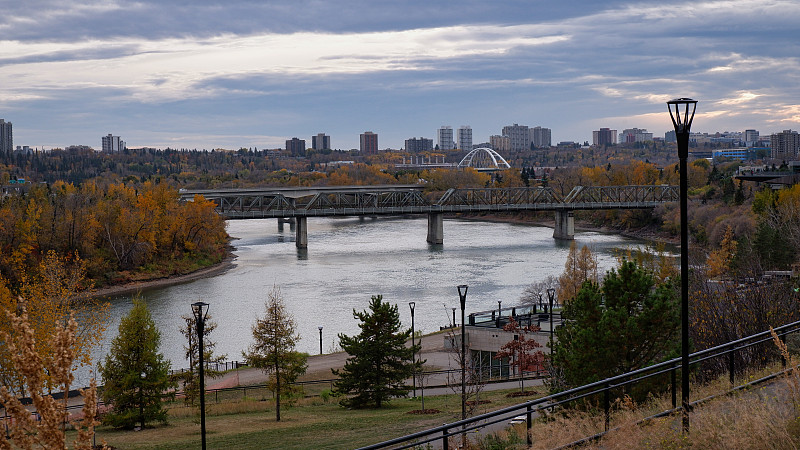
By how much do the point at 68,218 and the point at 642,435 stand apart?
181ft

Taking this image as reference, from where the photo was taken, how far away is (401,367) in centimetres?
2195

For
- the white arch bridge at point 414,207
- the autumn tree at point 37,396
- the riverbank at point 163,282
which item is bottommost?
the riverbank at point 163,282

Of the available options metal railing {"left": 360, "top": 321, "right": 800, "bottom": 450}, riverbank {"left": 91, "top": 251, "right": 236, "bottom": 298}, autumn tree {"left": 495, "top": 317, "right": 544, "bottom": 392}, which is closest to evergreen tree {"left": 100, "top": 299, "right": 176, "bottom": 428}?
autumn tree {"left": 495, "top": 317, "right": 544, "bottom": 392}

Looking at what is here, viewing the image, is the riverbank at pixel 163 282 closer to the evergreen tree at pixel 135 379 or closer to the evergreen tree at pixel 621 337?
the evergreen tree at pixel 135 379

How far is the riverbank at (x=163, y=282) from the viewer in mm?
51741

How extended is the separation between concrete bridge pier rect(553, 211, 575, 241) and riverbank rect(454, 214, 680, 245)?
620 centimetres

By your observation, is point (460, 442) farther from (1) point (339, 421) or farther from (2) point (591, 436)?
(1) point (339, 421)

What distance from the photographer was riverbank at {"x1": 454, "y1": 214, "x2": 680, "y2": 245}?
3122 inches

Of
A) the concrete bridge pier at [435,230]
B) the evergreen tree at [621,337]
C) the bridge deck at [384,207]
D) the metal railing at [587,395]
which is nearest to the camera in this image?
the metal railing at [587,395]

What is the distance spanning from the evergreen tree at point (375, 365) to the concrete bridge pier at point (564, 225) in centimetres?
6251

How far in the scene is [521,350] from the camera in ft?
84.6

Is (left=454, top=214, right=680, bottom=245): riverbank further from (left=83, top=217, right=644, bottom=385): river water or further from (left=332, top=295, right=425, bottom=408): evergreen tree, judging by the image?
(left=332, top=295, right=425, bottom=408): evergreen tree

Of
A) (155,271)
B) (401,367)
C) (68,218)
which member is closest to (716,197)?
(155,271)

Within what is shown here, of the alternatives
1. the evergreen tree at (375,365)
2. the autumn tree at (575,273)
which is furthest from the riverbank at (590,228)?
the evergreen tree at (375,365)
